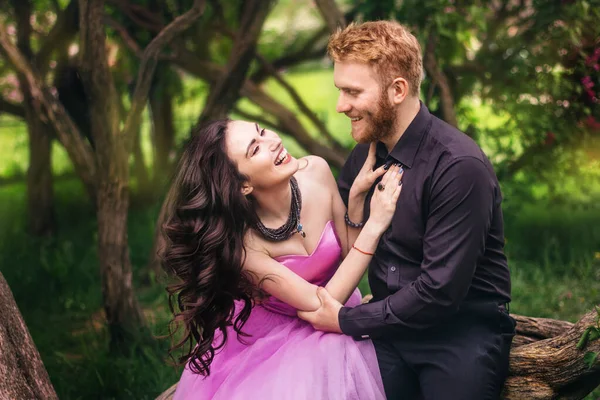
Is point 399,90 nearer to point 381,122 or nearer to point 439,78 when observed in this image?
point 381,122

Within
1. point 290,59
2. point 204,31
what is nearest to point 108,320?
point 204,31

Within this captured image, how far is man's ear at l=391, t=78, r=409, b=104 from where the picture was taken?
2.79m

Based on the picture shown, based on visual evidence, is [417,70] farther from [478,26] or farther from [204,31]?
[204,31]

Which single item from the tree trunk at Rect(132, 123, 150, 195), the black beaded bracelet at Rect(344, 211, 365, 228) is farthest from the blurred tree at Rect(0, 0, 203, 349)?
the tree trunk at Rect(132, 123, 150, 195)

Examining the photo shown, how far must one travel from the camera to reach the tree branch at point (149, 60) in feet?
13.7

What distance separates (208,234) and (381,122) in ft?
2.61

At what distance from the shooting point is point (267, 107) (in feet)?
20.4

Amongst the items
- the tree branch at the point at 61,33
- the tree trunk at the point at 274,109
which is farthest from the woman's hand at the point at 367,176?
the tree branch at the point at 61,33

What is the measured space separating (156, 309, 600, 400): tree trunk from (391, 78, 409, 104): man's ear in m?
1.05

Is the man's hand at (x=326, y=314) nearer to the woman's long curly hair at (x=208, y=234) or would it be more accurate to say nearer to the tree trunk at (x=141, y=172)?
the woman's long curly hair at (x=208, y=234)

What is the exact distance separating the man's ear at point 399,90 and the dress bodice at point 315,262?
0.64 metres

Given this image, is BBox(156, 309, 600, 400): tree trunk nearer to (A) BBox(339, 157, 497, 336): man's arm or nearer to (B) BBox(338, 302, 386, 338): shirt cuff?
(A) BBox(339, 157, 497, 336): man's arm

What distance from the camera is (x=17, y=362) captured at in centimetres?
278

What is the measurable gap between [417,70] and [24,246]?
13.7 feet
